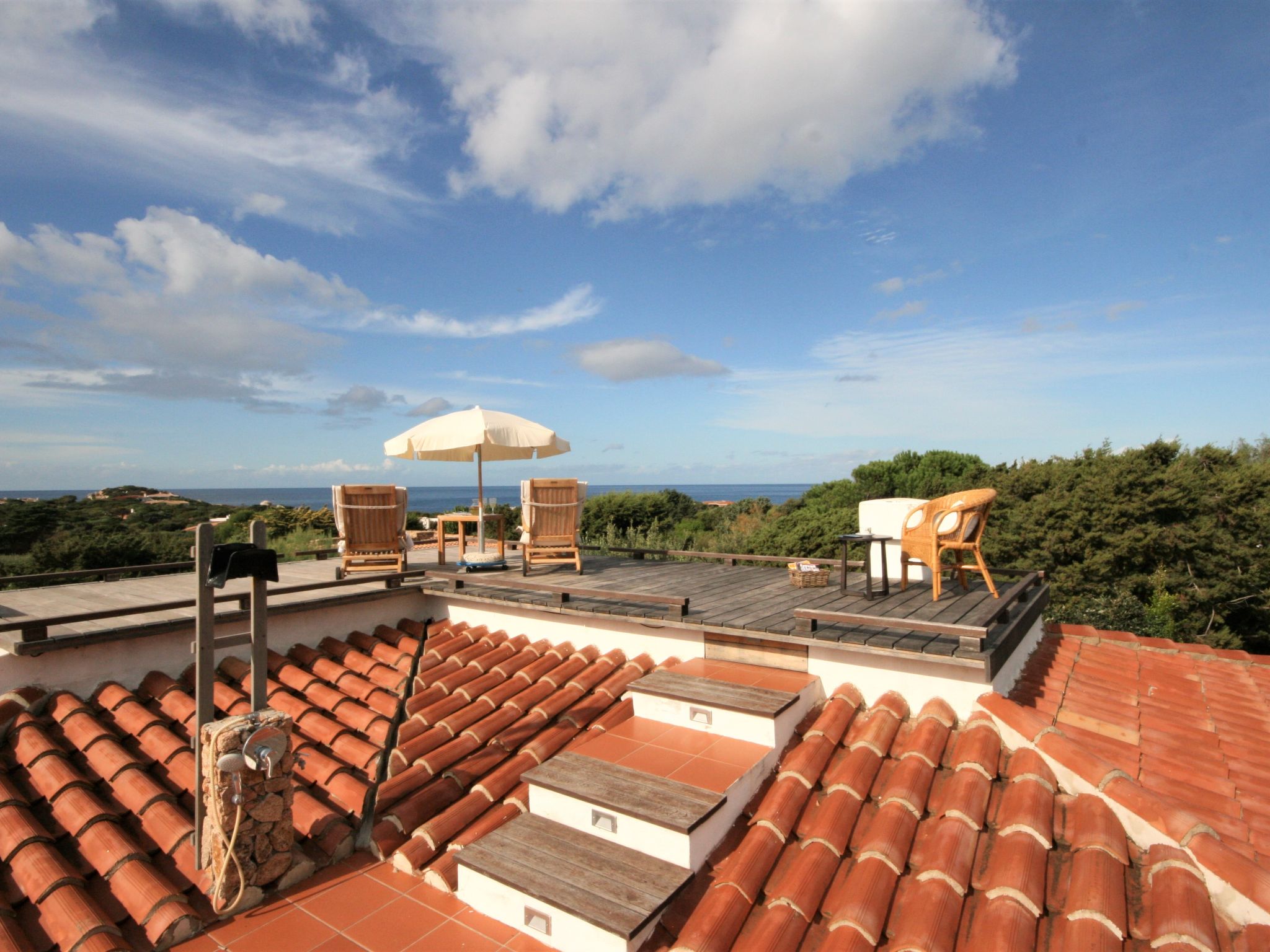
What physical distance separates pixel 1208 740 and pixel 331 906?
18.2ft

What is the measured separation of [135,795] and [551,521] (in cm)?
408

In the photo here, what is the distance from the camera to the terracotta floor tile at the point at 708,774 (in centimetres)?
313

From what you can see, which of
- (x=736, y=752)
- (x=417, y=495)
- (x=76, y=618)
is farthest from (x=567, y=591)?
(x=417, y=495)

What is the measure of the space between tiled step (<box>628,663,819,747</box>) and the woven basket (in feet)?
5.32

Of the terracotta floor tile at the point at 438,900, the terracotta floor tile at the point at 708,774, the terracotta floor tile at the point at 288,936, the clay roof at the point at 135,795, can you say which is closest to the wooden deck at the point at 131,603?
the clay roof at the point at 135,795

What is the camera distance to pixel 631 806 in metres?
2.92

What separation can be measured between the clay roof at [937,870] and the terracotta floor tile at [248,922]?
1966mm

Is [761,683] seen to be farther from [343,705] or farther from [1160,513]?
[1160,513]

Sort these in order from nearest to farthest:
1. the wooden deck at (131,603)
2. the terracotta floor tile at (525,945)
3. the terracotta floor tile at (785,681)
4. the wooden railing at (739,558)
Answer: the terracotta floor tile at (525,945) < the terracotta floor tile at (785,681) < the wooden deck at (131,603) < the wooden railing at (739,558)

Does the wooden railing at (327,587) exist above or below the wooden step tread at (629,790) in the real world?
above

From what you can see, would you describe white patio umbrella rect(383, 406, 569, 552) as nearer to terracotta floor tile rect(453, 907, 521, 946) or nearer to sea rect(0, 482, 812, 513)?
terracotta floor tile rect(453, 907, 521, 946)

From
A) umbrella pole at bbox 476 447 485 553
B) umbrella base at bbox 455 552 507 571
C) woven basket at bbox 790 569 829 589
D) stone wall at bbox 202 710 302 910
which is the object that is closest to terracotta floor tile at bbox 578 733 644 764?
stone wall at bbox 202 710 302 910

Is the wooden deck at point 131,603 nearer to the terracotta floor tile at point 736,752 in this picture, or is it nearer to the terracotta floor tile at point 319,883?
the terracotta floor tile at point 319,883

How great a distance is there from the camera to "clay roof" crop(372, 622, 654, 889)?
3.40 m
